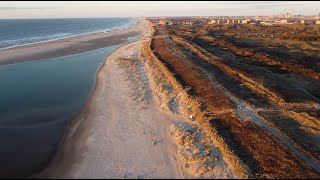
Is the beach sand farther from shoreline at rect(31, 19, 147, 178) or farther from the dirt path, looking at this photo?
the dirt path

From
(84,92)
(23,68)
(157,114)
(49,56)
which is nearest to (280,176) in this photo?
(157,114)

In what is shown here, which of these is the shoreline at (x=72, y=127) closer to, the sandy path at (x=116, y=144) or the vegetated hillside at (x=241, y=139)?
the sandy path at (x=116, y=144)

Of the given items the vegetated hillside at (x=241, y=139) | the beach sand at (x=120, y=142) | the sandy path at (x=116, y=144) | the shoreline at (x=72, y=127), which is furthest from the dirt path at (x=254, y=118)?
the shoreline at (x=72, y=127)

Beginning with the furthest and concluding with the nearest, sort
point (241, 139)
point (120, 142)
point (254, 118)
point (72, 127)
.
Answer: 1. point (254, 118)
2. point (72, 127)
3. point (120, 142)
4. point (241, 139)

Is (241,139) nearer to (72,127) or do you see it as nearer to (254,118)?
(254,118)

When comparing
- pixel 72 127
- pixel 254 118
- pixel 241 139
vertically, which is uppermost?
pixel 72 127

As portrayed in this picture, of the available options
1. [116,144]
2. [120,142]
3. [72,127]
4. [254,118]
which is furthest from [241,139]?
[72,127]

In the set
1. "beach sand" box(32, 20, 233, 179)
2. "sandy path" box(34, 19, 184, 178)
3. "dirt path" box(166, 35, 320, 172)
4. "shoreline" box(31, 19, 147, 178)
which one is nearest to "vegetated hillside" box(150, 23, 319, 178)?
"dirt path" box(166, 35, 320, 172)

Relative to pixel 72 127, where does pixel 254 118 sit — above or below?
below
